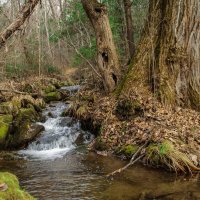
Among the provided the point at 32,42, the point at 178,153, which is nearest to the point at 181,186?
the point at 178,153

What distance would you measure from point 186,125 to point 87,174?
3298 mm

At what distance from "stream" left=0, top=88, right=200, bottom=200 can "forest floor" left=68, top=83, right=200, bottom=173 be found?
0.36 m

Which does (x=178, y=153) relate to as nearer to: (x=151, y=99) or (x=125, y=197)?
(x=125, y=197)

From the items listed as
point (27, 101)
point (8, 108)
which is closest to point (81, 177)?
point (8, 108)

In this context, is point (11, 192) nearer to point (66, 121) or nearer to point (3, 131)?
point (3, 131)

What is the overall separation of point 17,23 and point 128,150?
4.83 m

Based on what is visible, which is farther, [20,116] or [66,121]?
[66,121]

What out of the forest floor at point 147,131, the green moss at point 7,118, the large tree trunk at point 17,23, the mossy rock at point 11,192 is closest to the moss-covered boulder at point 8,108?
the green moss at point 7,118

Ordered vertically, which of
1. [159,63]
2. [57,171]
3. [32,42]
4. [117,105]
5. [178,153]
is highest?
[32,42]

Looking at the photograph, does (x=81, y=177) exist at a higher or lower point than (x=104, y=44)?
lower

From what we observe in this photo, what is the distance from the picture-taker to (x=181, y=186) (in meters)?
7.86

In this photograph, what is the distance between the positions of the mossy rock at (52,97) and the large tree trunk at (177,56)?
758 cm

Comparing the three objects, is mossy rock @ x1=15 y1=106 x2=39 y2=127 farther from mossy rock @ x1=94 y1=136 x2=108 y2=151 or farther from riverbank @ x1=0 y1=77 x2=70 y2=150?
mossy rock @ x1=94 y1=136 x2=108 y2=151

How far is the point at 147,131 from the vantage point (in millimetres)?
10344
